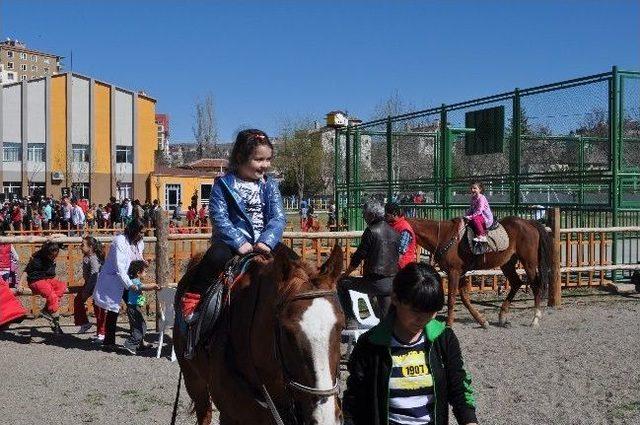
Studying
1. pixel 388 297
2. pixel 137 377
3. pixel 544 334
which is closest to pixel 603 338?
pixel 544 334

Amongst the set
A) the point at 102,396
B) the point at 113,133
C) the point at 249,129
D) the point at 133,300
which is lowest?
the point at 102,396

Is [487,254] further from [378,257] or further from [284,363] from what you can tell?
[284,363]

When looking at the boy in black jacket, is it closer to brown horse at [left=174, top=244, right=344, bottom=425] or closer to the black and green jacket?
the black and green jacket

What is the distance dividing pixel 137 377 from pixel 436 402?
605 centimetres

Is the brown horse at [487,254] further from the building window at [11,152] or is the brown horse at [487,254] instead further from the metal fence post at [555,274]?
the building window at [11,152]

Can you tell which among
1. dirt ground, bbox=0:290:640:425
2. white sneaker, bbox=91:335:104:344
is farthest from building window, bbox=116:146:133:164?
white sneaker, bbox=91:335:104:344

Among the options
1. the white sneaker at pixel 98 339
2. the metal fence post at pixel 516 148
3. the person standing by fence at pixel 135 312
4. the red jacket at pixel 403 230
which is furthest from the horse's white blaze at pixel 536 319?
the white sneaker at pixel 98 339

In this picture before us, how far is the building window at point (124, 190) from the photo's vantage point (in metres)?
58.9

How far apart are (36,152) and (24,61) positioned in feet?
351

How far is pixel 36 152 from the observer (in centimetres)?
5644

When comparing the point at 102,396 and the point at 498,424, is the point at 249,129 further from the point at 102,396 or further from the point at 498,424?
the point at 102,396

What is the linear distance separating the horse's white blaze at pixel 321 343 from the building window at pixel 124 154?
58800 millimetres

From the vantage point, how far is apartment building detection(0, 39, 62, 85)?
14500cm

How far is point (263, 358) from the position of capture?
3.65 meters
